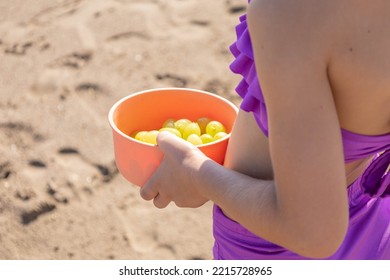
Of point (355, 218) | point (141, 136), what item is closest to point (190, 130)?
point (141, 136)

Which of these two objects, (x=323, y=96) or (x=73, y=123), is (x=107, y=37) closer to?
(x=73, y=123)

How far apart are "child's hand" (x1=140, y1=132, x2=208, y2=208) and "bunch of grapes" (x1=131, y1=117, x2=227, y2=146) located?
161 mm

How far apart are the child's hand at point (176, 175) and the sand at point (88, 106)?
1113 mm

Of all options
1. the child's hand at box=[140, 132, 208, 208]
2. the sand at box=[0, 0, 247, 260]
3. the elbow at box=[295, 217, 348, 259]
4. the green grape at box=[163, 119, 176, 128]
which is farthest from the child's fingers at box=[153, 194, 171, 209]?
the sand at box=[0, 0, 247, 260]

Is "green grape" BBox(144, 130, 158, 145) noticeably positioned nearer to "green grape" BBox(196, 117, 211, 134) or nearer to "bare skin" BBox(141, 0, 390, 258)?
"green grape" BBox(196, 117, 211, 134)

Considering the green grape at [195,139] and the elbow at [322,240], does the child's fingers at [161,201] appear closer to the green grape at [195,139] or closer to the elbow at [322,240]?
the green grape at [195,139]

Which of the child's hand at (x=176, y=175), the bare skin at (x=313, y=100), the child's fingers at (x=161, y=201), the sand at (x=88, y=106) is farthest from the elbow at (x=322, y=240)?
the sand at (x=88, y=106)

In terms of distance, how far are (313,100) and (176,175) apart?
0.42 meters

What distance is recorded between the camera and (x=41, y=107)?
9.50ft

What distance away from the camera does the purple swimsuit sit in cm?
98

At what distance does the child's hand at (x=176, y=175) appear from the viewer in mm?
1094

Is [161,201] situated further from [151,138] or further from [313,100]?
[313,100]
